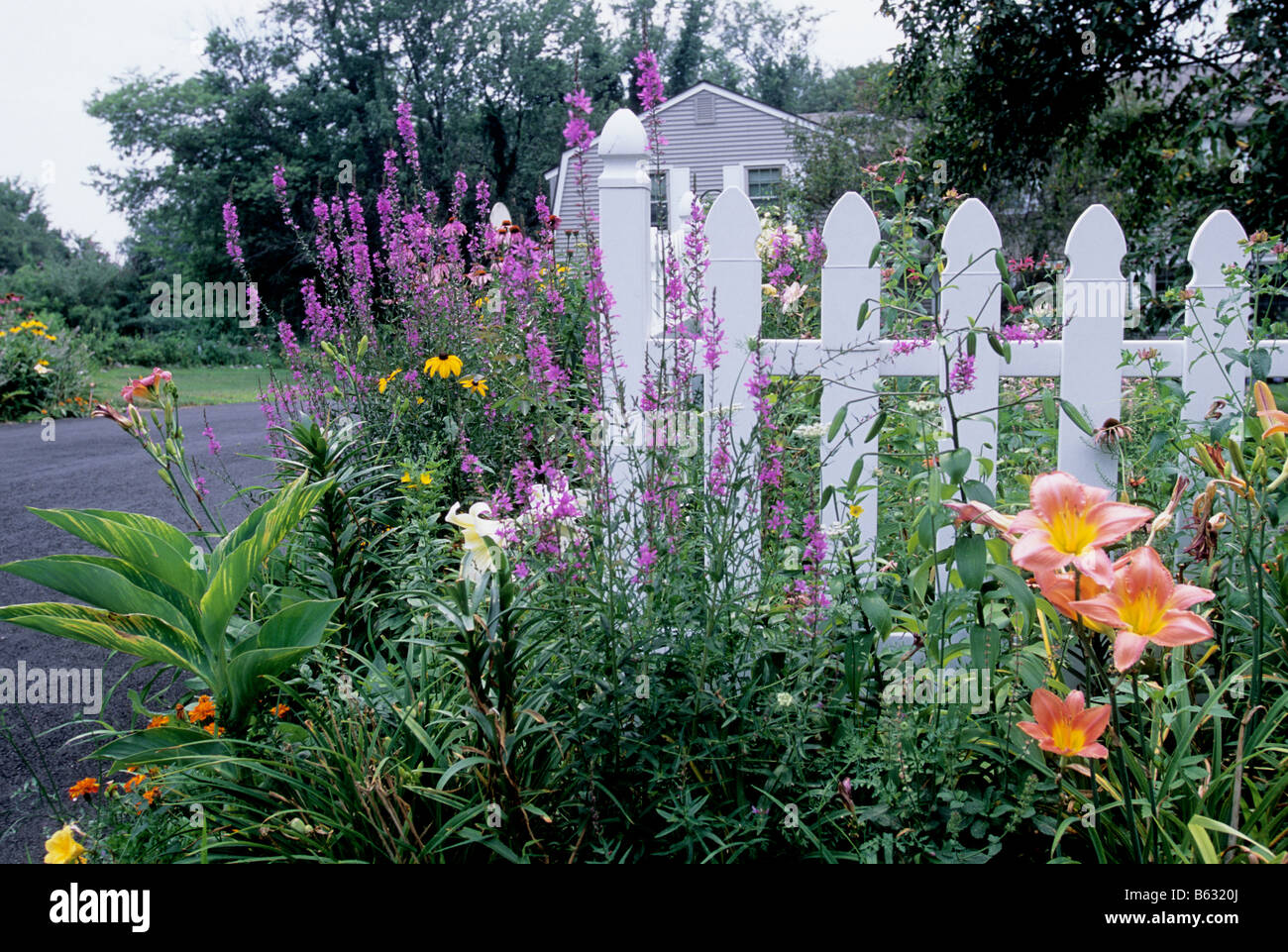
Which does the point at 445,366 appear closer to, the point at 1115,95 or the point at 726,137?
the point at 1115,95

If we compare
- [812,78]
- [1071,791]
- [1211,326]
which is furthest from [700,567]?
[812,78]

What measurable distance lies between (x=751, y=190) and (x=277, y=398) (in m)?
17.9

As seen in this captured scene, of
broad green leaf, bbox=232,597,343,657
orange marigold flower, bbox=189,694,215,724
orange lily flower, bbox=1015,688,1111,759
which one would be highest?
broad green leaf, bbox=232,597,343,657

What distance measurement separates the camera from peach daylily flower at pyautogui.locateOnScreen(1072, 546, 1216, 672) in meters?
1.14

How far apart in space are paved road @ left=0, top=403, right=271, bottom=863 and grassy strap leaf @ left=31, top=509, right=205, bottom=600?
243 mm

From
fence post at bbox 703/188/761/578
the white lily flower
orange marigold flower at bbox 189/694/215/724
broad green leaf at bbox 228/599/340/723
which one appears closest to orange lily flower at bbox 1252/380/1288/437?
fence post at bbox 703/188/761/578

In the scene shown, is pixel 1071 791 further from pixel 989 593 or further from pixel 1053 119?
pixel 1053 119

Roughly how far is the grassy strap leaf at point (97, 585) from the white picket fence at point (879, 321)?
1.16 m

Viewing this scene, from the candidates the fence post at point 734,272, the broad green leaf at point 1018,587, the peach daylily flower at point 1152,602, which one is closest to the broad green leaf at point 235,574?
the fence post at point 734,272

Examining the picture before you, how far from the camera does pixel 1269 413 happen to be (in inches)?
61.2

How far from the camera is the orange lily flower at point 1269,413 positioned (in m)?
1.48

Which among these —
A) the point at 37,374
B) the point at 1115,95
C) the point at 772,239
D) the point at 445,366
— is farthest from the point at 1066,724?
the point at 37,374

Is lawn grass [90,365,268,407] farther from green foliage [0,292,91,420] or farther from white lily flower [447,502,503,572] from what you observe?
white lily flower [447,502,503,572]

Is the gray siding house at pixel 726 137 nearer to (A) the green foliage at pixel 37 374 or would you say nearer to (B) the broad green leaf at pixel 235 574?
(A) the green foliage at pixel 37 374
